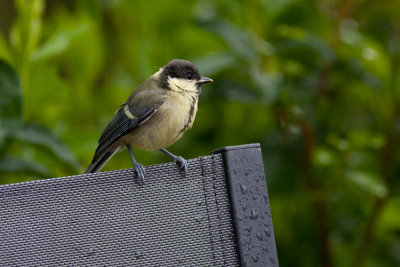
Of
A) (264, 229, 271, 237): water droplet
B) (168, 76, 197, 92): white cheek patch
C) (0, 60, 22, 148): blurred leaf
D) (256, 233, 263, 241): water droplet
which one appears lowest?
(256, 233, 263, 241): water droplet

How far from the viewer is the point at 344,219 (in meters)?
2.56

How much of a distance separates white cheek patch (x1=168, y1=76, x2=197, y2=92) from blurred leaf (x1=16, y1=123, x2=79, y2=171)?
19.4 inches

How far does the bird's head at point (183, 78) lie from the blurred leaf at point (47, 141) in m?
0.48

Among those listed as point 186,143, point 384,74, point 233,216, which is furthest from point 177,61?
point 233,216

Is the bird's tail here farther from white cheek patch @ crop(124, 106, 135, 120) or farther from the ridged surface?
the ridged surface

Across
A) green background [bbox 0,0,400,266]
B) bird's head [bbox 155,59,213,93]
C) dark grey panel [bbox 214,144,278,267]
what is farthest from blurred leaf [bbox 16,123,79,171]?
dark grey panel [bbox 214,144,278,267]

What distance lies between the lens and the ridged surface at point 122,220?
4.10 ft

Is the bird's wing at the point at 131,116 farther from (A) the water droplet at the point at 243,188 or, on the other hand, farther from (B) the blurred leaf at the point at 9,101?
(A) the water droplet at the point at 243,188

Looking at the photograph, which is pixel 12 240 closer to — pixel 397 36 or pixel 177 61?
pixel 177 61

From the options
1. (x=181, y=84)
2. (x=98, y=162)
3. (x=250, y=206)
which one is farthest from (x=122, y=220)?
(x=181, y=84)

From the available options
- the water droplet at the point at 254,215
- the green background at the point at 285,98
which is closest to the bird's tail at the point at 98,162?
the green background at the point at 285,98

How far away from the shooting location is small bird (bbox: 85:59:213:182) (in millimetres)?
2051

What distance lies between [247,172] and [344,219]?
1389 mm

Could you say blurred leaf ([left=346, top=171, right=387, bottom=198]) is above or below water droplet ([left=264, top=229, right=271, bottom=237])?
above
